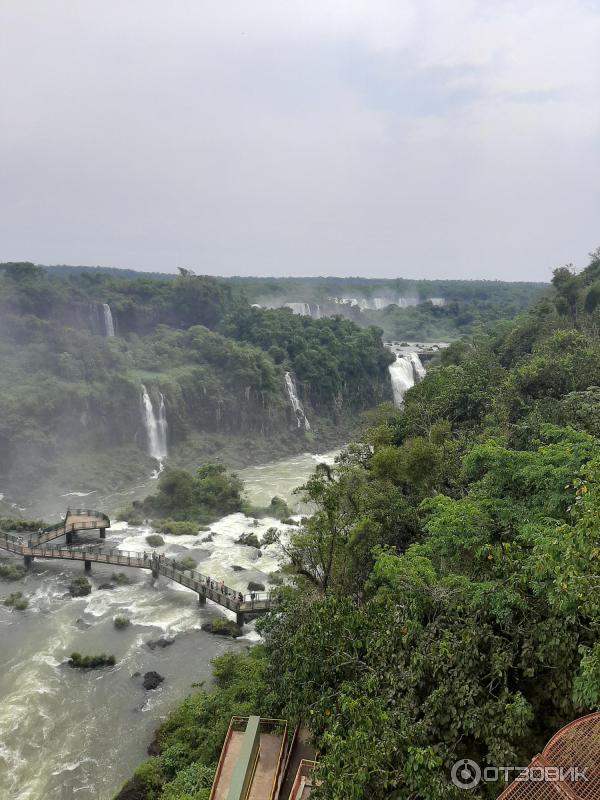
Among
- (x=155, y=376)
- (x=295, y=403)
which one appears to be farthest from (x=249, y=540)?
(x=295, y=403)

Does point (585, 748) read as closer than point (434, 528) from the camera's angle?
Yes

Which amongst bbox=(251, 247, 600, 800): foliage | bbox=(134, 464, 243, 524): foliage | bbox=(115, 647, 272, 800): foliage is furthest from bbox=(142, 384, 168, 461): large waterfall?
bbox=(115, 647, 272, 800): foliage

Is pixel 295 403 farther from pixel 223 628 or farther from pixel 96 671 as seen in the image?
pixel 96 671

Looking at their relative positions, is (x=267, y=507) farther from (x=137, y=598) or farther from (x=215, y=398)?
(x=215, y=398)

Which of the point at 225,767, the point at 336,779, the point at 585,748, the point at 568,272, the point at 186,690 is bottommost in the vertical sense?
the point at 186,690

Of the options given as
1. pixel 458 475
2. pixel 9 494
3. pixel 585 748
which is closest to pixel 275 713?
pixel 585 748

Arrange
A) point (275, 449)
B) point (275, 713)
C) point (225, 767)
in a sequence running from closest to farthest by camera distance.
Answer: point (225, 767) < point (275, 713) < point (275, 449)

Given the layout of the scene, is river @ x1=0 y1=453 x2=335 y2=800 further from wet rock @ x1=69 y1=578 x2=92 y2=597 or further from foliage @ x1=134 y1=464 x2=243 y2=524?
foliage @ x1=134 y1=464 x2=243 y2=524
